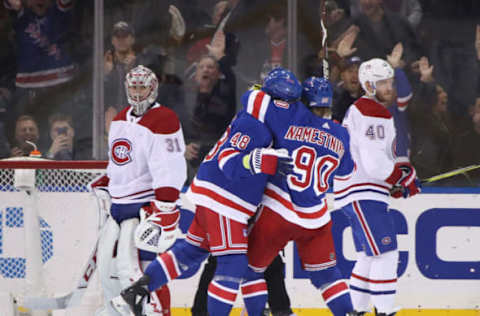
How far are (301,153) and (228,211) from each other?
394 millimetres

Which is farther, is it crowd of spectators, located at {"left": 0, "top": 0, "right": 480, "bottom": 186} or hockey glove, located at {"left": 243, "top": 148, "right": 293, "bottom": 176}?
crowd of spectators, located at {"left": 0, "top": 0, "right": 480, "bottom": 186}

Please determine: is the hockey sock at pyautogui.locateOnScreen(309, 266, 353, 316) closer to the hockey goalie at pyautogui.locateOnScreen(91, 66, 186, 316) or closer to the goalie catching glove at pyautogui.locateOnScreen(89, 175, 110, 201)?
the hockey goalie at pyautogui.locateOnScreen(91, 66, 186, 316)

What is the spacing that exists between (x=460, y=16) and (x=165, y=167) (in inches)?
85.5

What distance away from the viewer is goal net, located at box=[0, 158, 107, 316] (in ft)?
15.1

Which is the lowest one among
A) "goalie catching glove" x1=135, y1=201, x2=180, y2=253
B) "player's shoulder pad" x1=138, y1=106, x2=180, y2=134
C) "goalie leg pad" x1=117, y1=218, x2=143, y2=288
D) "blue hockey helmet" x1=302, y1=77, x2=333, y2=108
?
"goalie leg pad" x1=117, y1=218, x2=143, y2=288

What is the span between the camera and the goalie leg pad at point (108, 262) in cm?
421

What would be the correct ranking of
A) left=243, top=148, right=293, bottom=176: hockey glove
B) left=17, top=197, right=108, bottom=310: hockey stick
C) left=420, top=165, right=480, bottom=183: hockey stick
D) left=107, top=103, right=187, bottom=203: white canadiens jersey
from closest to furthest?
left=243, top=148, right=293, bottom=176: hockey glove → left=107, top=103, right=187, bottom=203: white canadiens jersey → left=17, top=197, right=108, bottom=310: hockey stick → left=420, top=165, right=480, bottom=183: hockey stick

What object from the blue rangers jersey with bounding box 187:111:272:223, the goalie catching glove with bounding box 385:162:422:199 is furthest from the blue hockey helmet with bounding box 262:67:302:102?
the goalie catching glove with bounding box 385:162:422:199

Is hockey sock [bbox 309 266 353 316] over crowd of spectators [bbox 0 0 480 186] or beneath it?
beneath

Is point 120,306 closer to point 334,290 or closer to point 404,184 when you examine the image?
point 334,290

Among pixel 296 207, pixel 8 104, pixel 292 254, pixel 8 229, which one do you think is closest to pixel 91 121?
pixel 8 104

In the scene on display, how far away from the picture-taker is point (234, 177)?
3887mm

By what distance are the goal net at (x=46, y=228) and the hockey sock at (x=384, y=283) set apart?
135 cm

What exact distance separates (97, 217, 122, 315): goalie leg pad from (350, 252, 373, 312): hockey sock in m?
1.23
